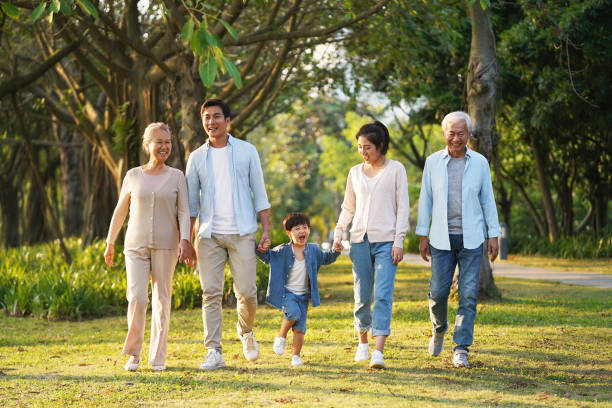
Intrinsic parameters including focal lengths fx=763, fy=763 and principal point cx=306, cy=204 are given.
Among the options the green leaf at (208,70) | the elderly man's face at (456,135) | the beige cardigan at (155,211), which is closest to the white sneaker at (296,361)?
the beige cardigan at (155,211)

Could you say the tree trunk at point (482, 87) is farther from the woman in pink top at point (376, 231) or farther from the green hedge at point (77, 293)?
the woman in pink top at point (376, 231)

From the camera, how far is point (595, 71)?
17.0 meters

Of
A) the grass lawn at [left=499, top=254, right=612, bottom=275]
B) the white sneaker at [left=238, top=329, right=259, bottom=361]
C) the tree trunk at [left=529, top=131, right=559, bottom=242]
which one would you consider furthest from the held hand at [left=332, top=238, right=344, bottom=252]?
the tree trunk at [left=529, top=131, right=559, bottom=242]

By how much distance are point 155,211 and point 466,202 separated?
2.46m

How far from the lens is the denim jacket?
6172 millimetres

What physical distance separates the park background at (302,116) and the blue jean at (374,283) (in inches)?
15.7

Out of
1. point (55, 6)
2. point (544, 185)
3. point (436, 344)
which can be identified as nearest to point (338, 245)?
point (436, 344)

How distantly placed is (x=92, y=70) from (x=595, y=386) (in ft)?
37.2

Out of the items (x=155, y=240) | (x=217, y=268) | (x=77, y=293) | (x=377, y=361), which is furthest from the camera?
(x=77, y=293)

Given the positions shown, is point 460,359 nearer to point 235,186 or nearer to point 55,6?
point 235,186

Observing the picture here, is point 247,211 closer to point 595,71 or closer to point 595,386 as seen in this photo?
point 595,386

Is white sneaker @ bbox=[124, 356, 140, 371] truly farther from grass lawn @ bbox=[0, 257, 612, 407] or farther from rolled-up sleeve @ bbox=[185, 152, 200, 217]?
rolled-up sleeve @ bbox=[185, 152, 200, 217]

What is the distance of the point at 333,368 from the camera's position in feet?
19.9

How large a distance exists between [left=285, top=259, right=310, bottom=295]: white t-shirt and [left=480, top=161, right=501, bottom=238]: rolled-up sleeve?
152 cm
